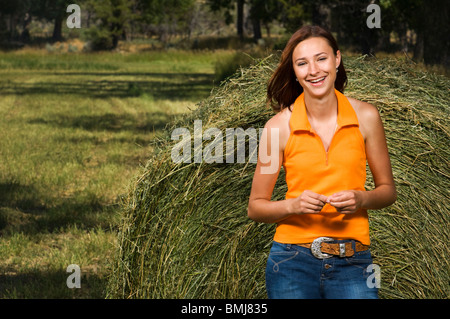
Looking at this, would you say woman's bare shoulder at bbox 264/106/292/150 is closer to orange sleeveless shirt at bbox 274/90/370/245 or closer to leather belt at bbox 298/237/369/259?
orange sleeveless shirt at bbox 274/90/370/245

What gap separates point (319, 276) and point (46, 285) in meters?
3.08

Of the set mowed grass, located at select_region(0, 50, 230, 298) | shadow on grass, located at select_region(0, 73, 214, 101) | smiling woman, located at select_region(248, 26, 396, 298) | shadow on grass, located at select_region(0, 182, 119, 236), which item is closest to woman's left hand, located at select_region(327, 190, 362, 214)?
smiling woman, located at select_region(248, 26, 396, 298)

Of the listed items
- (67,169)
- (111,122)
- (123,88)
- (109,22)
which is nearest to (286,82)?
(67,169)

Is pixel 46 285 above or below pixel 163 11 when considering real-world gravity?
below

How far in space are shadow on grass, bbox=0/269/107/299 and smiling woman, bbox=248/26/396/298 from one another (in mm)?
2424

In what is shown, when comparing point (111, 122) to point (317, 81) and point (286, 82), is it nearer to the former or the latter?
point (286, 82)

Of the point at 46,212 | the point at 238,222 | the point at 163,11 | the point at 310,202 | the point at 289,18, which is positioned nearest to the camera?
the point at 310,202

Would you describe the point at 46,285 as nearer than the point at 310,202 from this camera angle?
No

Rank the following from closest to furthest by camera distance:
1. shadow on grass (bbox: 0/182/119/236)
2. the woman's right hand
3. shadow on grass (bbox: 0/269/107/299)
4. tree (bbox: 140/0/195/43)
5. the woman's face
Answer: the woman's right hand
the woman's face
shadow on grass (bbox: 0/269/107/299)
shadow on grass (bbox: 0/182/119/236)
tree (bbox: 140/0/195/43)

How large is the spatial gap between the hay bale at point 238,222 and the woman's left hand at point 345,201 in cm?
153

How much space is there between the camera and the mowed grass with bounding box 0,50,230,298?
5.56 metres

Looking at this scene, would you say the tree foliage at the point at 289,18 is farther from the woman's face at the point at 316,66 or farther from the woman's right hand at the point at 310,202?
the woman's right hand at the point at 310,202

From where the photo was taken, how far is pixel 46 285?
202 inches

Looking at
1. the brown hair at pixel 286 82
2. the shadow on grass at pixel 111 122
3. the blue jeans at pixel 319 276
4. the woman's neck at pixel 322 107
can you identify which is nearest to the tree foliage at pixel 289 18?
the shadow on grass at pixel 111 122
